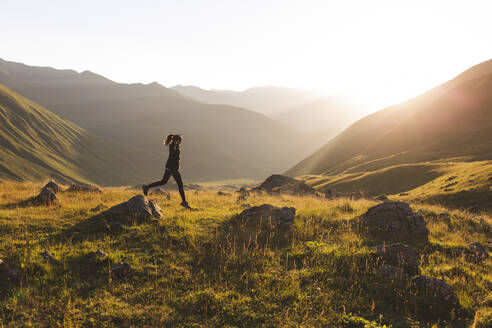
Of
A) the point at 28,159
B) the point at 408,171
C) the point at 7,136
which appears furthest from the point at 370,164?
the point at 7,136

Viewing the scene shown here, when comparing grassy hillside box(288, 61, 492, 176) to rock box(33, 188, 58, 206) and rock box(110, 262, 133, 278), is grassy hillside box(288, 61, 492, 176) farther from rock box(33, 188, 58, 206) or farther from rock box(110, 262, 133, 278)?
rock box(33, 188, 58, 206)

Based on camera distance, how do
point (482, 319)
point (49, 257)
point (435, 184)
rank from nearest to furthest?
point (482, 319), point (49, 257), point (435, 184)

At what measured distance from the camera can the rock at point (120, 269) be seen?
18.0 feet

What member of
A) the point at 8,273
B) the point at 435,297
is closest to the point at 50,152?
the point at 8,273

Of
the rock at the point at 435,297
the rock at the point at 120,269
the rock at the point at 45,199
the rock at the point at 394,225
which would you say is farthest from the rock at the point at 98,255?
the rock at the point at 394,225

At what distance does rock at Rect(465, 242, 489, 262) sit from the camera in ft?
24.5

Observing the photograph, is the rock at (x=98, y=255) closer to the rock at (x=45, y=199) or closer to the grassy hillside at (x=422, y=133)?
the rock at (x=45, y=199)

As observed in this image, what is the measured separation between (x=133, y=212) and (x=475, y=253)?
1079cm

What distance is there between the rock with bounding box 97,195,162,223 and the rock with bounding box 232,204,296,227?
3085 mm

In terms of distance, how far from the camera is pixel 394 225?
922 centimetres

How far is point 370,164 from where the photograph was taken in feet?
288

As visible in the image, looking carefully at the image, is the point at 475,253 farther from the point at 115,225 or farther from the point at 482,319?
the point at 115,225

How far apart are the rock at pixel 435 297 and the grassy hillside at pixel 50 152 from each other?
118 metres

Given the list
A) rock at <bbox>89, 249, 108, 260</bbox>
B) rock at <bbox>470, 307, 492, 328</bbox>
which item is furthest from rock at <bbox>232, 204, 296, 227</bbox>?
rock at <bbox>470, 307, 492, 328</bbox>
